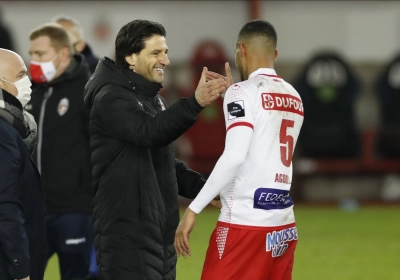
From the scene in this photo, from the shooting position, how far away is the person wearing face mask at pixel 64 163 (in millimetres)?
6965

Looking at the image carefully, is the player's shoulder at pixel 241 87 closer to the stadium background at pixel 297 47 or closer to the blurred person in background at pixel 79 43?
the blurred person in background at pixel 79 43

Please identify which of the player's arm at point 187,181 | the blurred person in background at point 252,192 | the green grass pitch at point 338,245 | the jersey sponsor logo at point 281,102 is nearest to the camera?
the blurred person in background at point 252,192

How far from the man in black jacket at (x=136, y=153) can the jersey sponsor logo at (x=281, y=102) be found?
281mm

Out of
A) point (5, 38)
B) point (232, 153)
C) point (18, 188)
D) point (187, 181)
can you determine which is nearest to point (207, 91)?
point (232, 153)

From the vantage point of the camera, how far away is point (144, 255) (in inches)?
196

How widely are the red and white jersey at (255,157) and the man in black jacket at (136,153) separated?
21 centimetres

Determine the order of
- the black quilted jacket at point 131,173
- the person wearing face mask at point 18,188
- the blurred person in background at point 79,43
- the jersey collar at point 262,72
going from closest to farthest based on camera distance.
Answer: the person wearing face mask at point 18,188
the black quilted jacket at point 131,173
the jersey collar at point 262,72
the blurred person in background at point 79,43

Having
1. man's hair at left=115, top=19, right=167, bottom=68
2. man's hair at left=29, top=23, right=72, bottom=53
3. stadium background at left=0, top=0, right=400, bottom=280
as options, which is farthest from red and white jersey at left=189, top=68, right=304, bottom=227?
stadium background at left=0, top=0, right=400, bottom=280

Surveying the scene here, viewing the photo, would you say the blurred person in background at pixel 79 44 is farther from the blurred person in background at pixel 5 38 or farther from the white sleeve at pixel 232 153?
the blurred person in background at pixel 5 38

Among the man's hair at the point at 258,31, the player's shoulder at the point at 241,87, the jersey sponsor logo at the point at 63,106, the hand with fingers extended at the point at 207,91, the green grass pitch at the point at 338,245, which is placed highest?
the man's hair at the point at 258,31

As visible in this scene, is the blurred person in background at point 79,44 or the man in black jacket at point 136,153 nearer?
the man in black jacket at point 136,153

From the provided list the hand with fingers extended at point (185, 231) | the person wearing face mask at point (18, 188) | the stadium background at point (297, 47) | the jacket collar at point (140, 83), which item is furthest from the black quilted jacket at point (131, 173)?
the stadium background at point (297, 47)

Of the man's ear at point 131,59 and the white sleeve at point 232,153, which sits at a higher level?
the man's ear at point 131,59

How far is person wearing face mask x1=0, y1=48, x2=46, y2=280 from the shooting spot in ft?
14.6
